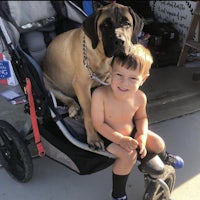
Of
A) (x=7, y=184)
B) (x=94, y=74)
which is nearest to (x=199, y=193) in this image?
(x=94, y=74)

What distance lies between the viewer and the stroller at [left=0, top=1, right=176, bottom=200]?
5.79 ft

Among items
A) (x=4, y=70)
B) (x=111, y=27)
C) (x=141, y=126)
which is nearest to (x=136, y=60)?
(x=111, y=27)

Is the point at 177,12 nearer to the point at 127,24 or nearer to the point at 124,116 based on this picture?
the point at 127,24

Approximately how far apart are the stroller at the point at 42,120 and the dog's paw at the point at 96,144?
0.02 m

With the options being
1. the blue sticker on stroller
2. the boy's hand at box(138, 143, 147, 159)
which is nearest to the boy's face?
the boy's hand at box(138, 143, 147, 159)

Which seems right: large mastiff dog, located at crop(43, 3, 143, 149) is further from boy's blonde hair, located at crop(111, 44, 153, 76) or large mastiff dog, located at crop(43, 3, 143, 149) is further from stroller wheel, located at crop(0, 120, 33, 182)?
stroller wheel, located at crop(0, 120, 33, 182)

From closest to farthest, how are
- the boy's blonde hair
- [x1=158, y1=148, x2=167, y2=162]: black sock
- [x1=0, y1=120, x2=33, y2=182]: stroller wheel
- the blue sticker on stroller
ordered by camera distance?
the boy's blonde hair < [x1=158, y1=148, x2=167, y2=162]: black sock < [x1=0, y1=120, x2=33, y2=182]: stroller wheel < the blue sticker on stroller

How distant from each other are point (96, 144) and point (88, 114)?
0.70 ft

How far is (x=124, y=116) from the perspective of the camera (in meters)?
1.84

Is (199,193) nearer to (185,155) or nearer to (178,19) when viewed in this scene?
(185,155)

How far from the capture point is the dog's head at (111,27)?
1.79 metres

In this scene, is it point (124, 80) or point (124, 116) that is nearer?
point (124, 80)

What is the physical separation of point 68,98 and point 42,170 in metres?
0.52

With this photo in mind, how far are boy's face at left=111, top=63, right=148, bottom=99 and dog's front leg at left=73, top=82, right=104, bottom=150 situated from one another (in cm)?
25
